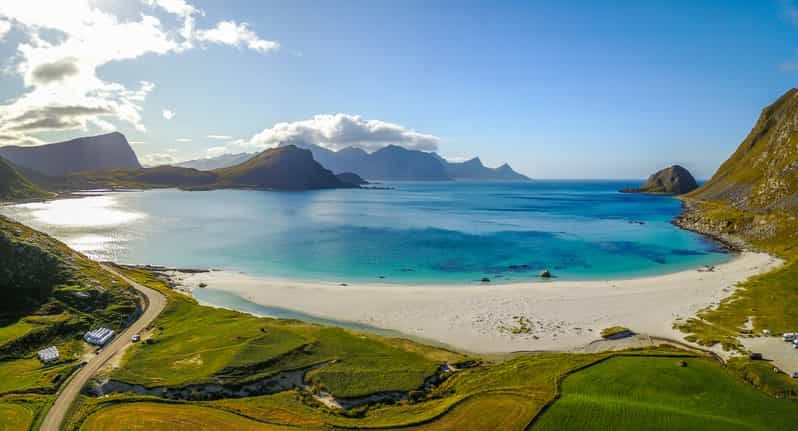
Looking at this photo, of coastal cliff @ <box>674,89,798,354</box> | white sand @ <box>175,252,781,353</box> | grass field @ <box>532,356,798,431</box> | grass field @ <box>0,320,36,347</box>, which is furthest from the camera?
white sand @ <box>175,252,781,353</box>

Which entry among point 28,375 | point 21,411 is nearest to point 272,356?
point 21,411

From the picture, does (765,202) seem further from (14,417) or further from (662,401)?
(14,417)

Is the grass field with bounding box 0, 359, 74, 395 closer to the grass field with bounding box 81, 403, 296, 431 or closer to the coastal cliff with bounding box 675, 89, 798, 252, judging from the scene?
the grass field with bounding box 81, 403, 296, 431

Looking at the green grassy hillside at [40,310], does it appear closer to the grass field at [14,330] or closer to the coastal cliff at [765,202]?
the grass field at [14,330]

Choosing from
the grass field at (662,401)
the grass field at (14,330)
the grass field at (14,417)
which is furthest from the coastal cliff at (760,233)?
the grass field at (14,330)

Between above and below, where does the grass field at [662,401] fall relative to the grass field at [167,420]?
above

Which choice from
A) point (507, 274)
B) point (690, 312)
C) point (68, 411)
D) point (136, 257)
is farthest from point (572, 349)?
point (136, 257)

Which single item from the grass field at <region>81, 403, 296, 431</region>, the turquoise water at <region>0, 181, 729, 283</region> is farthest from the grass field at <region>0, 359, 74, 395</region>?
the turquoise water at <region>0, 181, 729, 283</region>
